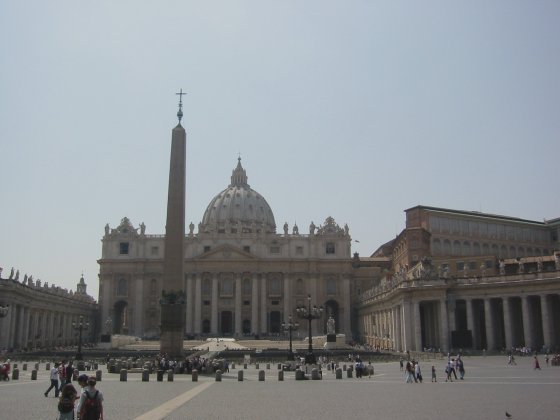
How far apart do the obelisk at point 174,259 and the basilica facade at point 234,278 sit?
6266 centimetres

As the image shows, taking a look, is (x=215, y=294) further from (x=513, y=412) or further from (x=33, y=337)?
(x=513, y=412)

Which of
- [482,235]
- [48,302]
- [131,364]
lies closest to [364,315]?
[482,235]

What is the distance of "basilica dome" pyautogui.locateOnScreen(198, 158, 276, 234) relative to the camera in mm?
123812

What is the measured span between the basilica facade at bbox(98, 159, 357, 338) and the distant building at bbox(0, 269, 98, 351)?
8.02m

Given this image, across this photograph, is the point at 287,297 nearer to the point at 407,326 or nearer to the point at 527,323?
the point at 407,326

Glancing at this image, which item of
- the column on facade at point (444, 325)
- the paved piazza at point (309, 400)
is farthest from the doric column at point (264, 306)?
the paved piazza at point (309, 400)

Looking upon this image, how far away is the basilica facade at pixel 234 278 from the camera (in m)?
96.9

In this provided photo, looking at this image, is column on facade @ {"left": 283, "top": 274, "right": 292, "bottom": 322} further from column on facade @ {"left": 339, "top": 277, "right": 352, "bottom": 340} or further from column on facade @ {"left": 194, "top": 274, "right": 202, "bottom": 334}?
column on facade @ {"left": 194, "top": 274, "right": 202, "bottom": 334}

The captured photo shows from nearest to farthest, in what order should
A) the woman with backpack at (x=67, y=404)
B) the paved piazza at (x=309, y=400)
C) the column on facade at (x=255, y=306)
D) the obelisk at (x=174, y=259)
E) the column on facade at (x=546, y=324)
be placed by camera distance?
the woman with backpack at (x=67, y=404) < the paved piazza at (x=309, y=400) < the obelisk at (x=174, y=259) < the column on facade at (x=546, y=324) < the column on facade at (x=255, y=306)

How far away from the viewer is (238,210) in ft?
411

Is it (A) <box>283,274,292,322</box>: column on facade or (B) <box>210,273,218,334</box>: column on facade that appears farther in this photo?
(A) <box>283,274,292,322</box>: column on facade

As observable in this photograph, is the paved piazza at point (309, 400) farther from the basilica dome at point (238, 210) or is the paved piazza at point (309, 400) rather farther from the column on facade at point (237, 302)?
the basilica dome at point (238, 210)

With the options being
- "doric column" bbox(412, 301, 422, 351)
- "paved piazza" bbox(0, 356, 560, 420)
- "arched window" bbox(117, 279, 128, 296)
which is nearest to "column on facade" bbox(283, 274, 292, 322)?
"arched window" bbox(117, 279, 128, 296)

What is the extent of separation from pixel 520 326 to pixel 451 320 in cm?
688
